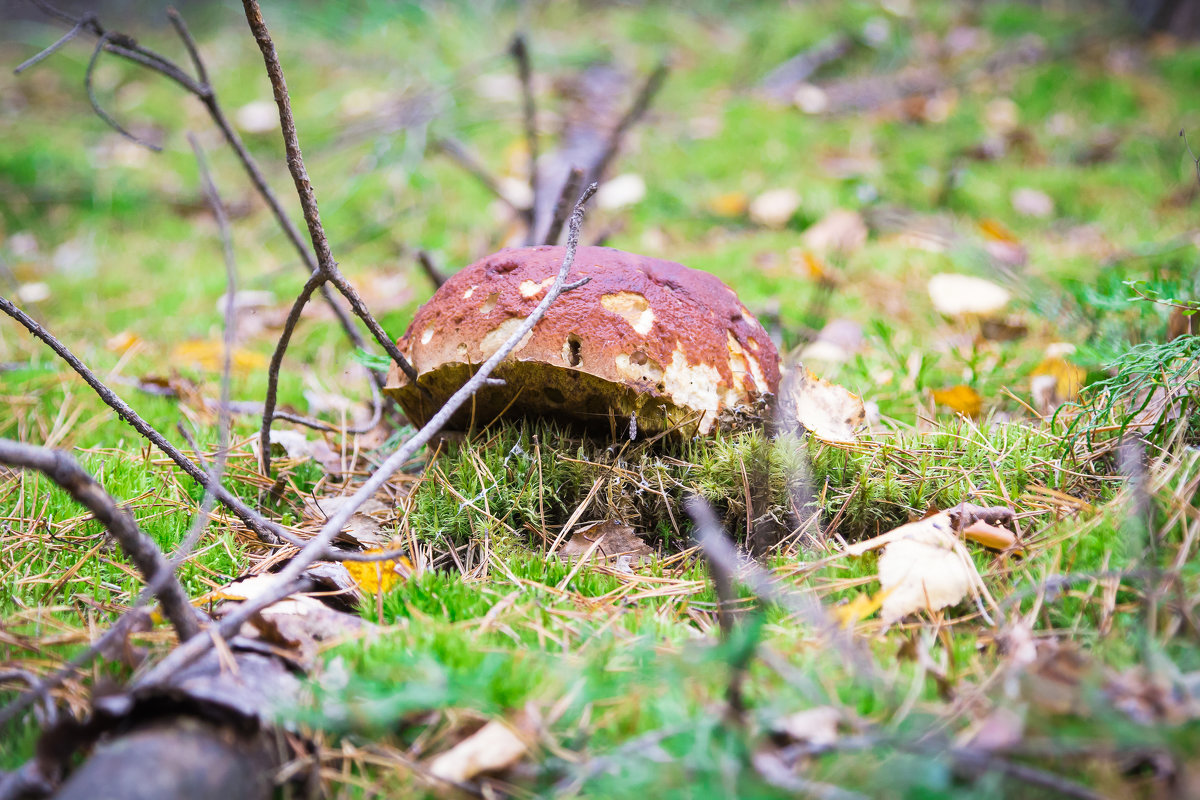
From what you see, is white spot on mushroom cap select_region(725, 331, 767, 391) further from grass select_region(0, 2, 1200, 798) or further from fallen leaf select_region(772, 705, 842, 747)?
fallen leaf select_region(772, 705, 842, 747)

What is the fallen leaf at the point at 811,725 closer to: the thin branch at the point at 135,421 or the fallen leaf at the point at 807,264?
the thin branch at the point at 135,421

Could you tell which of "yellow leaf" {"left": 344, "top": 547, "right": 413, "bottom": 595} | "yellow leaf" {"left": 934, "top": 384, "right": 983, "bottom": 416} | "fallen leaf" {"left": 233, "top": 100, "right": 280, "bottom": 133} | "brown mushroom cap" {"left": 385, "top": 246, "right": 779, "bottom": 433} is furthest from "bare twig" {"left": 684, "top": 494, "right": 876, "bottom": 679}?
"fallen leaf" {"left": 233, "top": 100, "right": 280, "bottom": 133}

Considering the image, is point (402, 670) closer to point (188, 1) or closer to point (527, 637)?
point (527, 637)

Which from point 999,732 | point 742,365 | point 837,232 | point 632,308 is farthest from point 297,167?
point 837,232

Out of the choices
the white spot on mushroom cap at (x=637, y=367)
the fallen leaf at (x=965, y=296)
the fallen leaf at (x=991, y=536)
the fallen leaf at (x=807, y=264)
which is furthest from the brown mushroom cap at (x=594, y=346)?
the fallen leaf at (x=807, y=264)

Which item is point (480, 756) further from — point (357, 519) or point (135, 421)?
point (135, 421)
